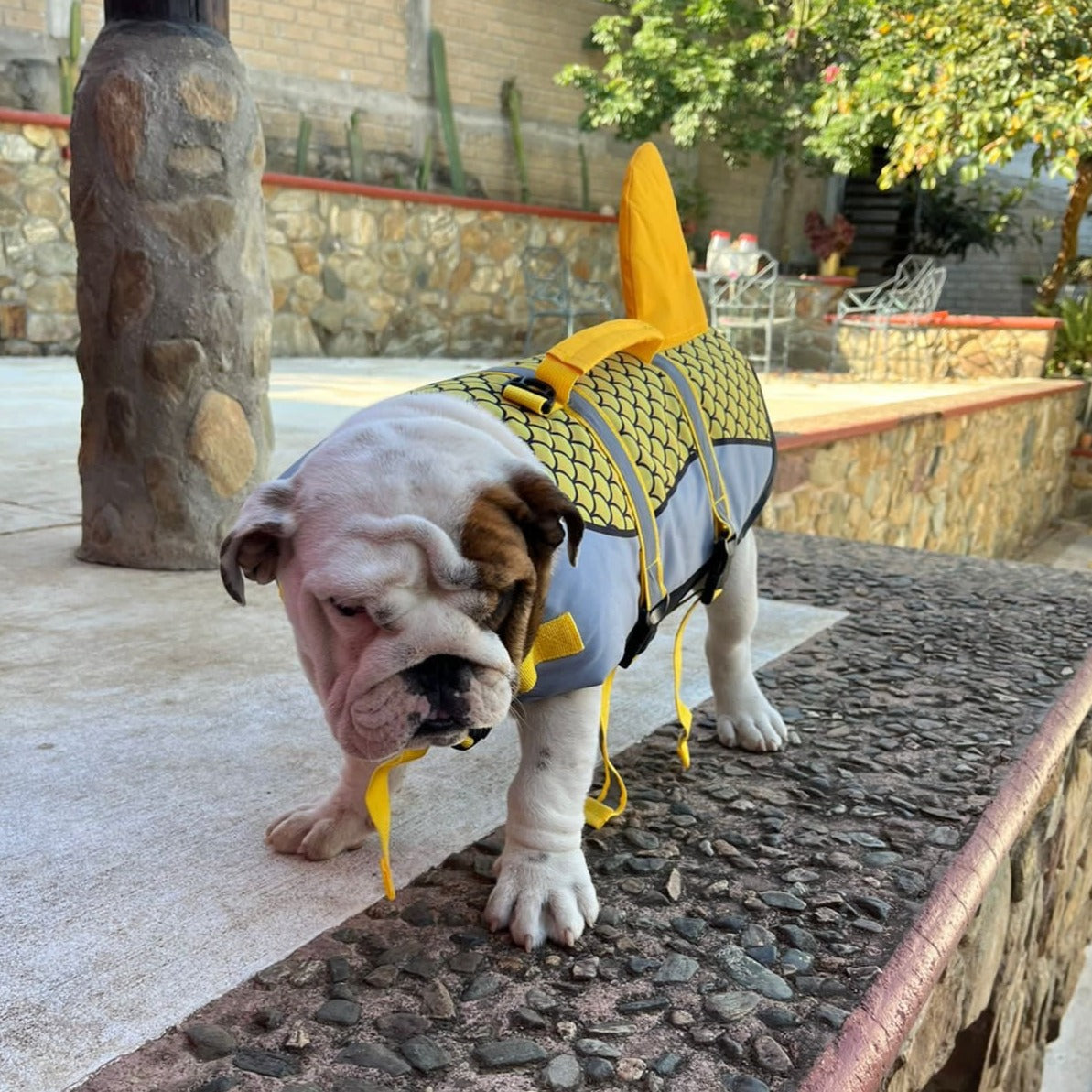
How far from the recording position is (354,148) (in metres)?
11.2

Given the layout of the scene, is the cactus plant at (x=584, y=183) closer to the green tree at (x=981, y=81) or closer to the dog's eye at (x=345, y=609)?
the green tree at (x=981, y=81)

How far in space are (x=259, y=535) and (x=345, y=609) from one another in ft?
0.53

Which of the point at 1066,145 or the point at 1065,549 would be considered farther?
the point at 1065,549

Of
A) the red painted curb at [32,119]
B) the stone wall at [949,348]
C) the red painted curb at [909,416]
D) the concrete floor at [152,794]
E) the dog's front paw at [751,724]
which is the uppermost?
the red painted curb at [32,119]

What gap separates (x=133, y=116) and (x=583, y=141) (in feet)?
37.0

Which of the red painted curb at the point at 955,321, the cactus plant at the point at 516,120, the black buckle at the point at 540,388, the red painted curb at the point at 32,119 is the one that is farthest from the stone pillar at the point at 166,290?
the cactus plant at the point at 516,120

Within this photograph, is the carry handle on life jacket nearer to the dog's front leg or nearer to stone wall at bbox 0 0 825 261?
the dog's front leg

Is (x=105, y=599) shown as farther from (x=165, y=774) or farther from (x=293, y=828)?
(x=293, y=828)

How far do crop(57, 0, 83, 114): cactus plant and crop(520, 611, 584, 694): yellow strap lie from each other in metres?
9.15

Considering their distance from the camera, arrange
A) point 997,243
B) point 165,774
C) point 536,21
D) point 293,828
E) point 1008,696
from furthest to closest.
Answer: point 997,243 < point 536,21 < point 1008,696 < point 165,774 < point 293,828

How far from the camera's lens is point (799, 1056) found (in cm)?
Answer: 137

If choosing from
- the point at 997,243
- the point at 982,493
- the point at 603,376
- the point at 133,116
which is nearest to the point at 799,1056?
the point at 603,376

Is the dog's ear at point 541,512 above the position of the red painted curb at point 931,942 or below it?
above

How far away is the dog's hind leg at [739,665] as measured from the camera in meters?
2.20
